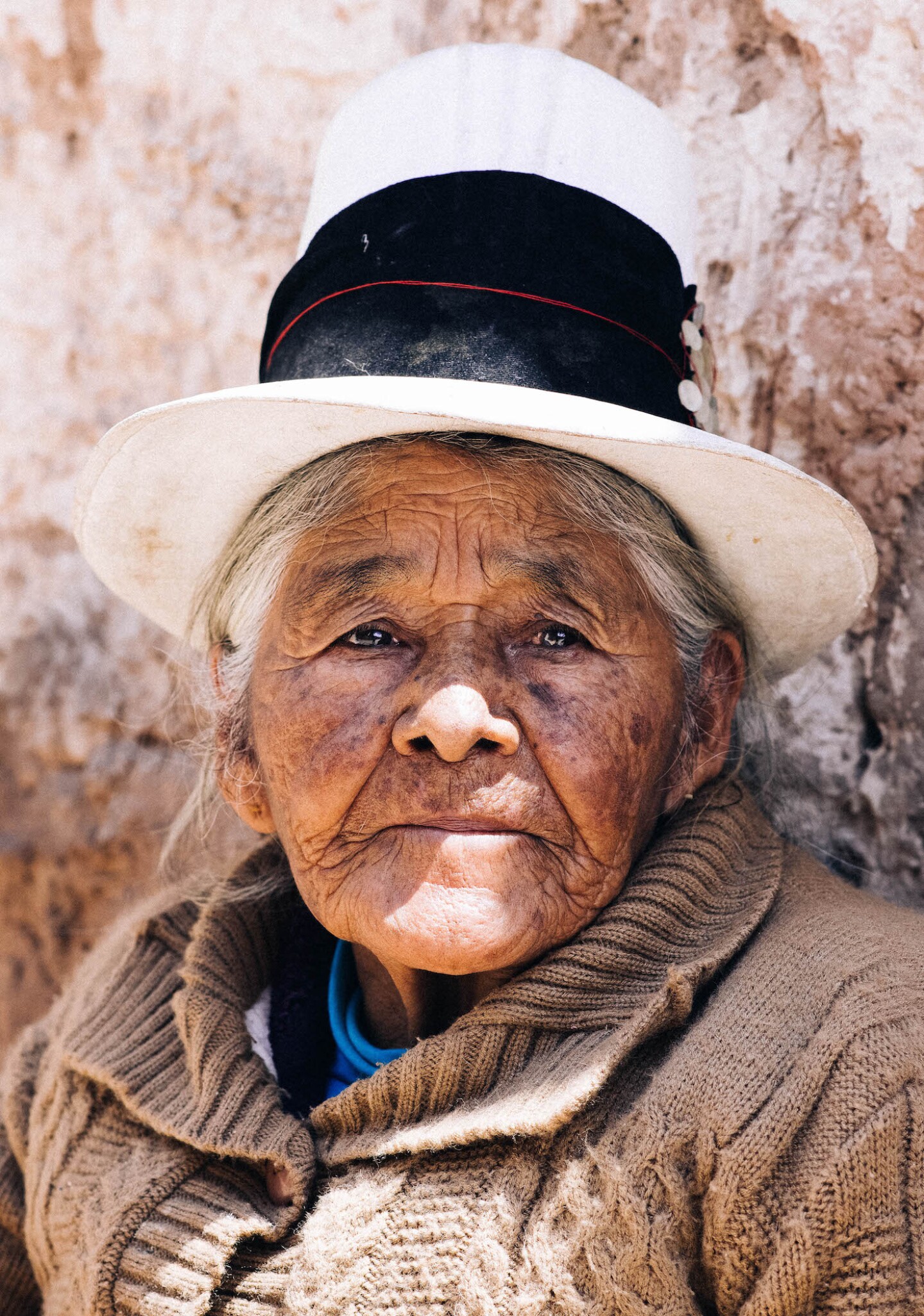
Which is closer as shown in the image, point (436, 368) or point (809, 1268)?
point (809, 1268)

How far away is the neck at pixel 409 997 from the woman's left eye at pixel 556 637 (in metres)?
0.55

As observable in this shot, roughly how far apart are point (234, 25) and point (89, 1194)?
2.72 m

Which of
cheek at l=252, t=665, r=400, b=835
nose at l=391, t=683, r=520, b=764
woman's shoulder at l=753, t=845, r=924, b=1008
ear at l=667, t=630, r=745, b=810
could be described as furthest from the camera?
ear at l=667, t=630, r=745, b=810

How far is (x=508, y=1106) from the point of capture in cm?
165

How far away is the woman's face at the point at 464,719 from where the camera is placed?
5.80 ft

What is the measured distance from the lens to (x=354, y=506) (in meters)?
1.93

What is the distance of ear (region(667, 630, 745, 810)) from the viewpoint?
2031mm

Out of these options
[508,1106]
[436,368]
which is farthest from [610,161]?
[508,1106]

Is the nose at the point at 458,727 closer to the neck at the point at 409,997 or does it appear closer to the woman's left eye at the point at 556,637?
the woman's left eye at the point at 556,637

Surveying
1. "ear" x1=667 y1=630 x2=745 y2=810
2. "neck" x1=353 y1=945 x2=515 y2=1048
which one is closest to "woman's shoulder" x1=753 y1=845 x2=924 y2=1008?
"ear" x1=667 y1=630 x2=745 y2=810

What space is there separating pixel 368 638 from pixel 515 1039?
66 cm

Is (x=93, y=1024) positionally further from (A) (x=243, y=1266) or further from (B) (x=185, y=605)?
(B) (x=185, y=605)

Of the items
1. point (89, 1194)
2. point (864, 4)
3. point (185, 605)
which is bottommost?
point (89, 1194)

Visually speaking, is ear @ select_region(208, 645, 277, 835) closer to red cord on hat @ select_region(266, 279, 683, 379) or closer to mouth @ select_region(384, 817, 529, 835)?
mouth @ select_region(384, 817, 529, 835)
